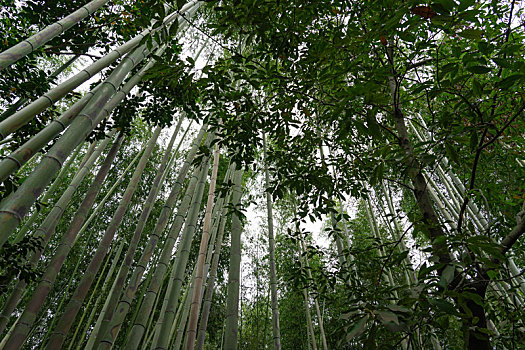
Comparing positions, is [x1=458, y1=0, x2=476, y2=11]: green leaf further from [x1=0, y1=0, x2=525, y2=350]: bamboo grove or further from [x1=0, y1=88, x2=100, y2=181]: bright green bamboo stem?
[x1=0, y1=88, x2=100, y2=181]: bright green bamboo stem

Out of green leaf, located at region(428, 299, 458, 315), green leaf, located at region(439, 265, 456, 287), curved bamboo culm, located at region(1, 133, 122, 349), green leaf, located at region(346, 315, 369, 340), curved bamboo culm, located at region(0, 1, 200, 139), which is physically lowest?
green leaf, located at region(346, 315, 369, 340)

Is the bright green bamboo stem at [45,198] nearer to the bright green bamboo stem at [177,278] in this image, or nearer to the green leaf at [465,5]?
the bright green bamboo stem at [177,278]

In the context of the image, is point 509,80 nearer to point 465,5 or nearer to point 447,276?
point 465,5

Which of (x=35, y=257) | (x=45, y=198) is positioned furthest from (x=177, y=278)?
(x=45, y=198)

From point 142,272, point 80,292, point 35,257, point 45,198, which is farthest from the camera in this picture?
point 45,198

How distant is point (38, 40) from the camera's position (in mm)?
1620

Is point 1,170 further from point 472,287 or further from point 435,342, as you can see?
point 435,342

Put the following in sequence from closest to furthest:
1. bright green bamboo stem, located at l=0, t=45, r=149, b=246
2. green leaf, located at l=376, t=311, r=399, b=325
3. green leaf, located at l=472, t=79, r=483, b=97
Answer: green leaf, located at l=376, t=311, r=399, b=325, green leaf, located at l=472, t=79, r=483, b=97, bright green bamboo stem, located at l=0, t=45, r=149, b=246

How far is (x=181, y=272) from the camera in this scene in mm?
2207

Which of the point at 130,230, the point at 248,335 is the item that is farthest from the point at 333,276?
the point at 248,335

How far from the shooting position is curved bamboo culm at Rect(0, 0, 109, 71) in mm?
1441

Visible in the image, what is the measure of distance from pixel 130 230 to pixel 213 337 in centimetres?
286

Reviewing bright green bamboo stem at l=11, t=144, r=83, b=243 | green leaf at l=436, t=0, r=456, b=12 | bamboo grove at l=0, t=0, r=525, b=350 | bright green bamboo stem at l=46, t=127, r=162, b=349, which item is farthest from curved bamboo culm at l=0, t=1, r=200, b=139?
bright green bamboo stem at l=46, t=127, r=162, b=349

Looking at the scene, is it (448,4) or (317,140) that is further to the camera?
(317,140)
